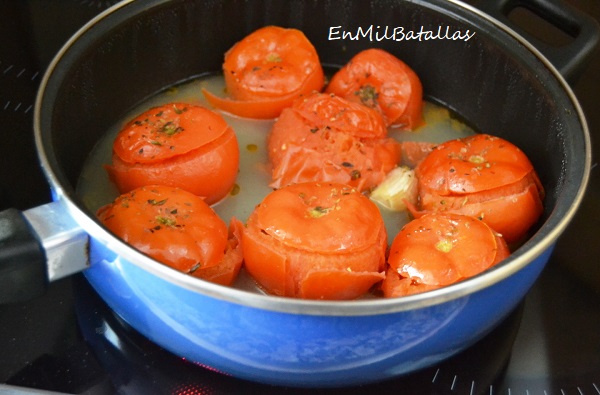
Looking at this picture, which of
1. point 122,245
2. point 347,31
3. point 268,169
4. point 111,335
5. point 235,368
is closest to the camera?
point 122,245

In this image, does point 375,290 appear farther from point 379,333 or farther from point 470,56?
point 470,56

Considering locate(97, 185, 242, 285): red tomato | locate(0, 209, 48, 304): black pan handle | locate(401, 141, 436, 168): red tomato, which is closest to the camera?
locate(0, 209, 48, 304): black pan handle

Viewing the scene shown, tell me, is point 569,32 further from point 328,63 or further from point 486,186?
point 328,63

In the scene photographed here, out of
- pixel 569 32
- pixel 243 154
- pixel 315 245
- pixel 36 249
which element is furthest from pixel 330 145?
pixel 36 249

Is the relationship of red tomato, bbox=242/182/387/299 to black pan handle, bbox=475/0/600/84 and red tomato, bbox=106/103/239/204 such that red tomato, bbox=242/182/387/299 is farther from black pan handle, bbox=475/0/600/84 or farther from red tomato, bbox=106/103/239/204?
black pan handle, bbox=475/0/600/84

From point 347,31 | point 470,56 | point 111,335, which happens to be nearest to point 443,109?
point 470,56

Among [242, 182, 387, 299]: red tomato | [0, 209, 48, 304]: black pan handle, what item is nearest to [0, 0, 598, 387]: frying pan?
[0, 209, 48, 304]: black pan handle

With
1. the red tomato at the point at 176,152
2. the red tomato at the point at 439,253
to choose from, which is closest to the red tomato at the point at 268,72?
the red tomato at the point at 176,152
